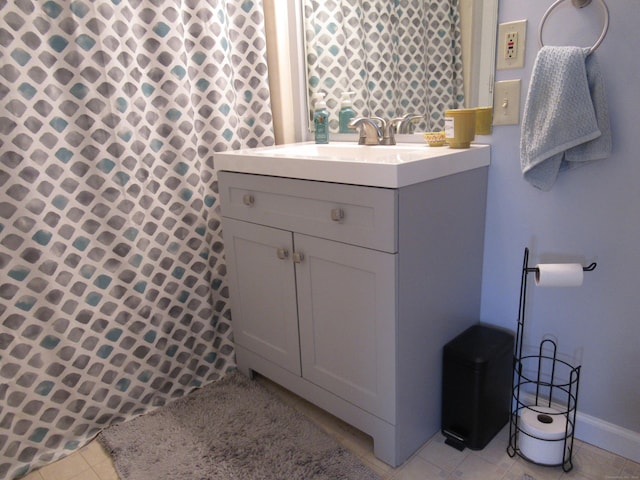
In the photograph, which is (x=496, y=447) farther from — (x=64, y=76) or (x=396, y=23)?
(x=64, y=76)

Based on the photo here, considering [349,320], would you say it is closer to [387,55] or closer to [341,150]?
[341,150]

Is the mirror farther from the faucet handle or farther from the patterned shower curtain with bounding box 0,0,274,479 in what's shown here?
the patterned shower curtain with bounding box 0,0,274,479

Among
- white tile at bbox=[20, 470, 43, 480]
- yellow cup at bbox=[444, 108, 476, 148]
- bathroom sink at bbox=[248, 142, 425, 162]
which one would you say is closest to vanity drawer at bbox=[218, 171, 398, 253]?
bathroom sink at bbox=[248, 142, 425, 162]

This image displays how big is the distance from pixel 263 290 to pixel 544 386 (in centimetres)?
102

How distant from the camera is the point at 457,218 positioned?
1.45 meters

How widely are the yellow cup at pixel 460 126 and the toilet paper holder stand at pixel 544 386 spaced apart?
1.28 ft

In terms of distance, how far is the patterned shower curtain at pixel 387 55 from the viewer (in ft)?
5.19

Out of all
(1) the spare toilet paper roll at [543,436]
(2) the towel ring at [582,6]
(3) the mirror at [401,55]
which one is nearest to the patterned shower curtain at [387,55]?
(3) the mirror at [401,55]

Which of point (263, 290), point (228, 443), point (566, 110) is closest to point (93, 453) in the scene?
point (228, 443)

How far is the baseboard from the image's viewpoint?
1414mm

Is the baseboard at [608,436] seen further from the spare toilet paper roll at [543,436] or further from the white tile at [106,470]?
the white tile at [106,470]

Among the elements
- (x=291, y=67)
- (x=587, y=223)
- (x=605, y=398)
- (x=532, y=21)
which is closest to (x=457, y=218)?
(x=587, y=223)

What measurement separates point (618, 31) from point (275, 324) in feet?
4.47

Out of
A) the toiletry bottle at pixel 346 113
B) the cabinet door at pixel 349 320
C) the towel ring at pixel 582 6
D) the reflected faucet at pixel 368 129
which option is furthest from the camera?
the toiletry bottle at pixel 346 113
